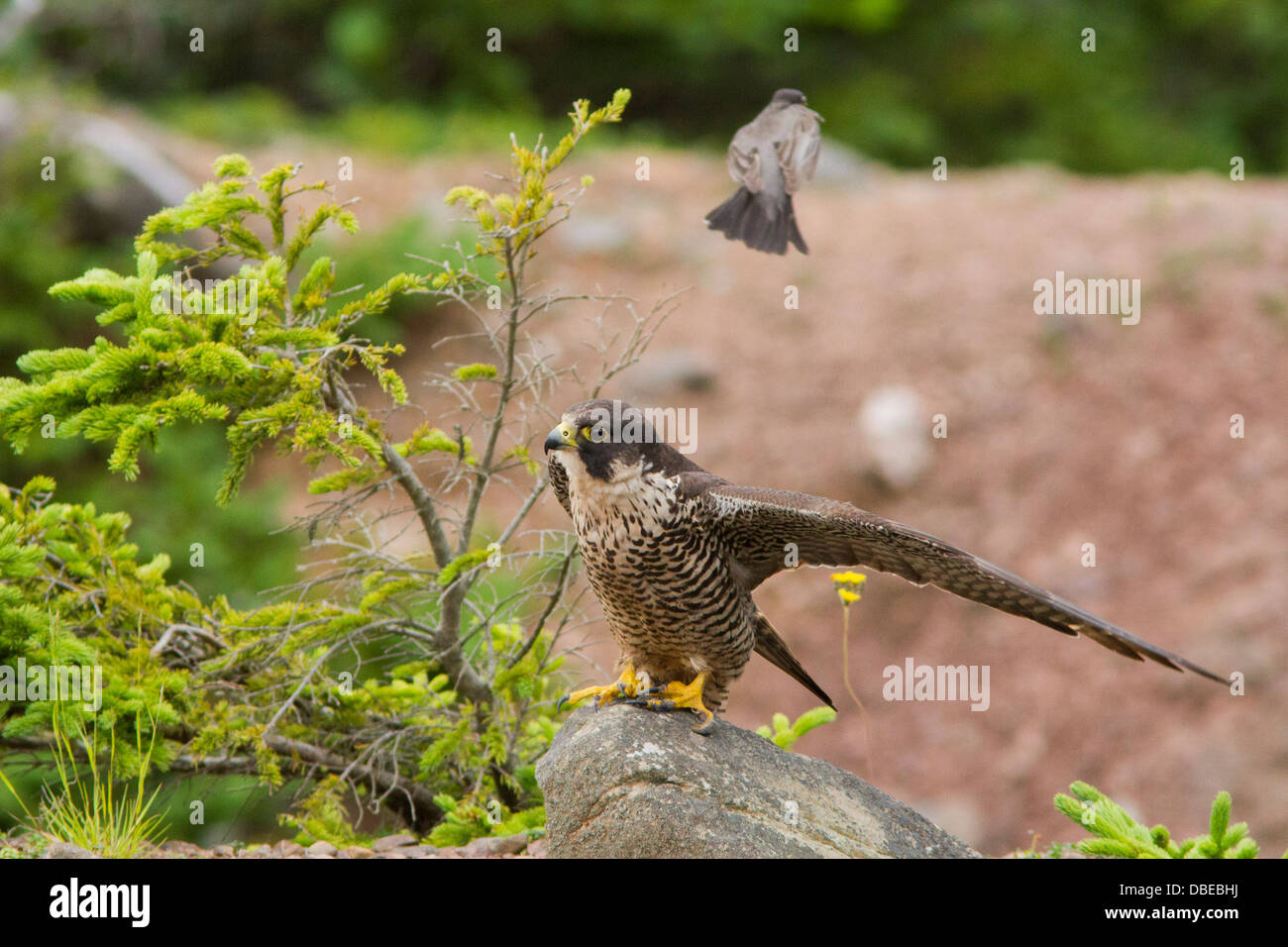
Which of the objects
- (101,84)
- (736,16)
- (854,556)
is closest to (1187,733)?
(854,556)

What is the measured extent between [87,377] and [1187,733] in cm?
776

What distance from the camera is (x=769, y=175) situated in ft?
15.4

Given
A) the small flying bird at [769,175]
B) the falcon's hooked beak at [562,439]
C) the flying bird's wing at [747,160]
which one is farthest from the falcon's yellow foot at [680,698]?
the flying bird's wing at [747,160]

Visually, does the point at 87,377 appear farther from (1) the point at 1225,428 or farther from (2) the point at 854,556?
(1) the point at 1225,428

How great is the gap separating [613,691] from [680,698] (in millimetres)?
235

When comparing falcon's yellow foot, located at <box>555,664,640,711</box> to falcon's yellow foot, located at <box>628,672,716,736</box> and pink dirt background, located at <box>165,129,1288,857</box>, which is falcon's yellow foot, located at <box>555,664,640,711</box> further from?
pink dirt background, located at <box>165,129,1288,857</box>

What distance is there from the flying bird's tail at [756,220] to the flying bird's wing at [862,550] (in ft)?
3.59

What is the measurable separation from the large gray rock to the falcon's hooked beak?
893 millimetres

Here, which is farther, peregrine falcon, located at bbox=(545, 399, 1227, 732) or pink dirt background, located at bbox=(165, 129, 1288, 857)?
pink dirt background, located at bbox=(165, 129, 1288, 857)

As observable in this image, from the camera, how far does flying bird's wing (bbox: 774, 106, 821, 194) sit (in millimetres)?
4723

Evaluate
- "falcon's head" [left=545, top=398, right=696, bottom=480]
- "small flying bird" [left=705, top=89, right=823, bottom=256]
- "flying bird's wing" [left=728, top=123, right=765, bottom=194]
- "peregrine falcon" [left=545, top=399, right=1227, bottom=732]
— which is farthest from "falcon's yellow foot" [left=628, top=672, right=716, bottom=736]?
"flying bird's wing" [left=728, top=123, right=765, bottom=194]

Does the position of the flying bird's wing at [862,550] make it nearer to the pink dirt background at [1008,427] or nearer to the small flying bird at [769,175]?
the small flying bird at [769,175]

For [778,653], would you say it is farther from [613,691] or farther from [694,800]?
[694,800]

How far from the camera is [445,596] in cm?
457
